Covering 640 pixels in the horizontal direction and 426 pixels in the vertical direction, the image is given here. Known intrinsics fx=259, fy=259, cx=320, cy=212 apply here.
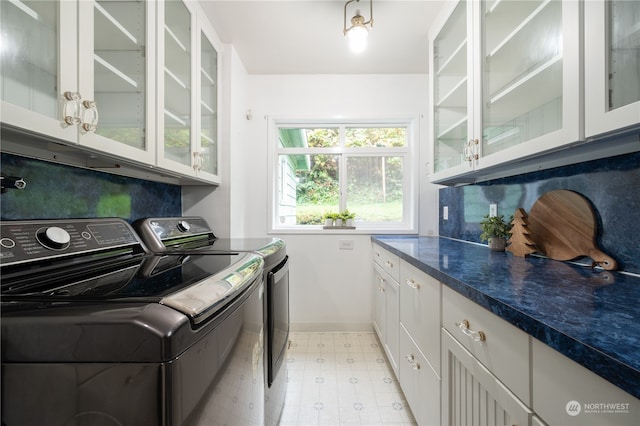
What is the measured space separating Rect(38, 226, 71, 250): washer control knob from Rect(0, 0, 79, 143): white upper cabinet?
34 centimetres

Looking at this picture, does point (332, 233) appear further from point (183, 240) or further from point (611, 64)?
point (611, 64)

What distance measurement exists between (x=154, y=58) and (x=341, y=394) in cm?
210

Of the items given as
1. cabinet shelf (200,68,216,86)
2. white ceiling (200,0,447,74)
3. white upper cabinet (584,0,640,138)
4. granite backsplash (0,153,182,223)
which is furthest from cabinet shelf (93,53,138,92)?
white upper cabinet (584,0,640,138)

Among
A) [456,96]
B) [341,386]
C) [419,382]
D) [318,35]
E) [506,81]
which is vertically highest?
[318,35]

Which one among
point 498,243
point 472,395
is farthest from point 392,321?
point 472,395

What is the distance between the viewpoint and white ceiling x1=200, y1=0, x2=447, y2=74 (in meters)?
1.71

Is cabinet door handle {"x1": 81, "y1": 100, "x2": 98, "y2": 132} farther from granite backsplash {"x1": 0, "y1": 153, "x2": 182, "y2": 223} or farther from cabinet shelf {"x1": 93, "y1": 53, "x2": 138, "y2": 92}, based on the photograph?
granite backsplash {"x1": 0, "y1": 153, "x2": 182, "y2": 223}

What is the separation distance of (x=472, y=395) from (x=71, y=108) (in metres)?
1.51

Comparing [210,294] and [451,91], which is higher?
[451,91]

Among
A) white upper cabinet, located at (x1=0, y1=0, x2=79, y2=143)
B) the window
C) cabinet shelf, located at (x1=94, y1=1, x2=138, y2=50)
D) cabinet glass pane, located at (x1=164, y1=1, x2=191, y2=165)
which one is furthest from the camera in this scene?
the window

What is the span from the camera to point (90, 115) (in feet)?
2.73

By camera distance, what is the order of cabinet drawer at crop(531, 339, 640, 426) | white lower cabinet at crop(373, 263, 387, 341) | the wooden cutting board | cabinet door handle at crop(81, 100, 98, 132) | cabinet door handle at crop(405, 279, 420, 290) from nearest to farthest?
cabinet drawer at crop(531, 339, 640, 426)
cabinet door handle at crop(81, 100, 98, 132)
the wooden cutting board
cabinet door handle at crop(405, 279, 420, 290)
white lower cabinet at crop(373, 263, 387, 341)

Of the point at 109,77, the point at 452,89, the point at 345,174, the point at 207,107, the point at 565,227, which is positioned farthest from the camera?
the point at 345,174

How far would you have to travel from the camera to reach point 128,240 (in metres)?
1.19
